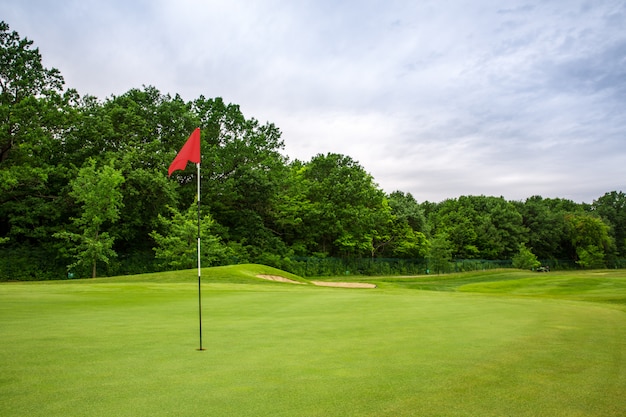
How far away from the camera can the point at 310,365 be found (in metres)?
4.92

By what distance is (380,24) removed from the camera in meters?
27.1

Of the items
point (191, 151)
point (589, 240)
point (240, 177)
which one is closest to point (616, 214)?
point (589, 240)

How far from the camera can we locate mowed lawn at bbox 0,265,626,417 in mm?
3559

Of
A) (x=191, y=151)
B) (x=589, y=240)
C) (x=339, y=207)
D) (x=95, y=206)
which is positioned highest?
(x=339, y=207)

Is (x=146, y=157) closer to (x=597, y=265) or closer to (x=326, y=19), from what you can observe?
(x=326, y=19)

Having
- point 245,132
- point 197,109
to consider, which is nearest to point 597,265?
point 245,132

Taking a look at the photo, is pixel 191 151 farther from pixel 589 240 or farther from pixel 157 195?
pixel 589 240

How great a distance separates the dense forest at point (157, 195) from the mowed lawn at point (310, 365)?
2626 centimetres

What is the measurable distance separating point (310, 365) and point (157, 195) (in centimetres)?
3702

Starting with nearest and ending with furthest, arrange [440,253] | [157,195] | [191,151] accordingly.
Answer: [191,151] < [157,195] < [440,253]

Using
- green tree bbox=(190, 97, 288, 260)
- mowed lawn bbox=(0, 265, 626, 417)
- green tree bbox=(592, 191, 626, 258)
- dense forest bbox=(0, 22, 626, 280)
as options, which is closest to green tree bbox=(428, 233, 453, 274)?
dense forest bbox=(0, 22, 626, 280)

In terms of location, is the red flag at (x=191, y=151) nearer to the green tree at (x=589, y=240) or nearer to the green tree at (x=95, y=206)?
the green tree at (x=95, y=206)

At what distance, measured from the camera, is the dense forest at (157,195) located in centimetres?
3419

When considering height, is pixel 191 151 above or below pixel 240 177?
below
